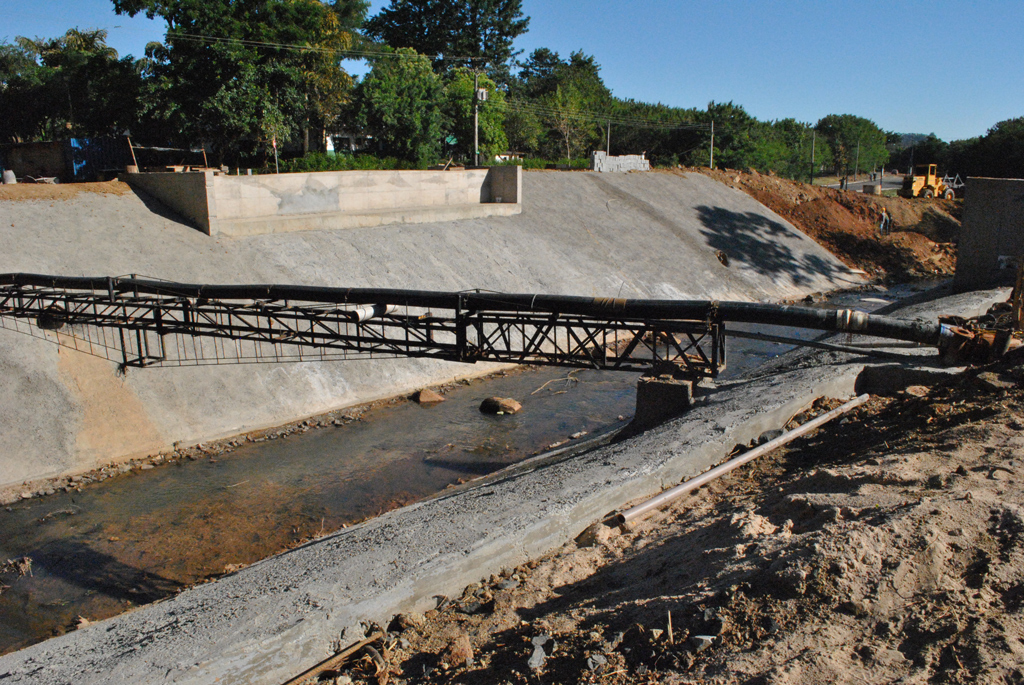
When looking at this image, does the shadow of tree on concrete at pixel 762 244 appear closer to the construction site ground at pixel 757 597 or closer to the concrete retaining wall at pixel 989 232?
the concrete retaining wall at pixel 989 232

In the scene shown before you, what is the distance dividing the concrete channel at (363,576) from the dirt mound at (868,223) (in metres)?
36.7

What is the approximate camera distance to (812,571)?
21.3 feet

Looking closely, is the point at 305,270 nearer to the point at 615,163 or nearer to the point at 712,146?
the point at 615,163

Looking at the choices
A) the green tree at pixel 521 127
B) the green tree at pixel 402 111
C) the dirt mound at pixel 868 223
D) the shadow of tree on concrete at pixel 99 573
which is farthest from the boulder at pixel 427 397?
the green tree at pixel 521 127

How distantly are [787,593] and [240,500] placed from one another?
11.9 metres

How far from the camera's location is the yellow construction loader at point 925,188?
5494 centimetres

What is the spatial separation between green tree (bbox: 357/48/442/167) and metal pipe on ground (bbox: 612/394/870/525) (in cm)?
3178

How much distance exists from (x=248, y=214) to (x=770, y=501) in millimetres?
21335

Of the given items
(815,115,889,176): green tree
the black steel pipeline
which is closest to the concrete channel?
the black steel pipeline

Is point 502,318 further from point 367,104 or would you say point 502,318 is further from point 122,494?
point 367,104

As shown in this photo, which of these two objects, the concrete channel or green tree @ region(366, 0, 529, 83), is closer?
the concrete channel

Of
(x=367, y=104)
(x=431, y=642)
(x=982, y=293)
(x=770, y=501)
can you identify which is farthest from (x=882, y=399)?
(x=367, y=104)

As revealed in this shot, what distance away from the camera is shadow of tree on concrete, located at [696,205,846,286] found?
3919cm

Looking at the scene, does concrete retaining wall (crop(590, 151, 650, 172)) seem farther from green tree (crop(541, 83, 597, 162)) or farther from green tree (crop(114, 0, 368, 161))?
green tree (crop(114, 0, 368, 161))
